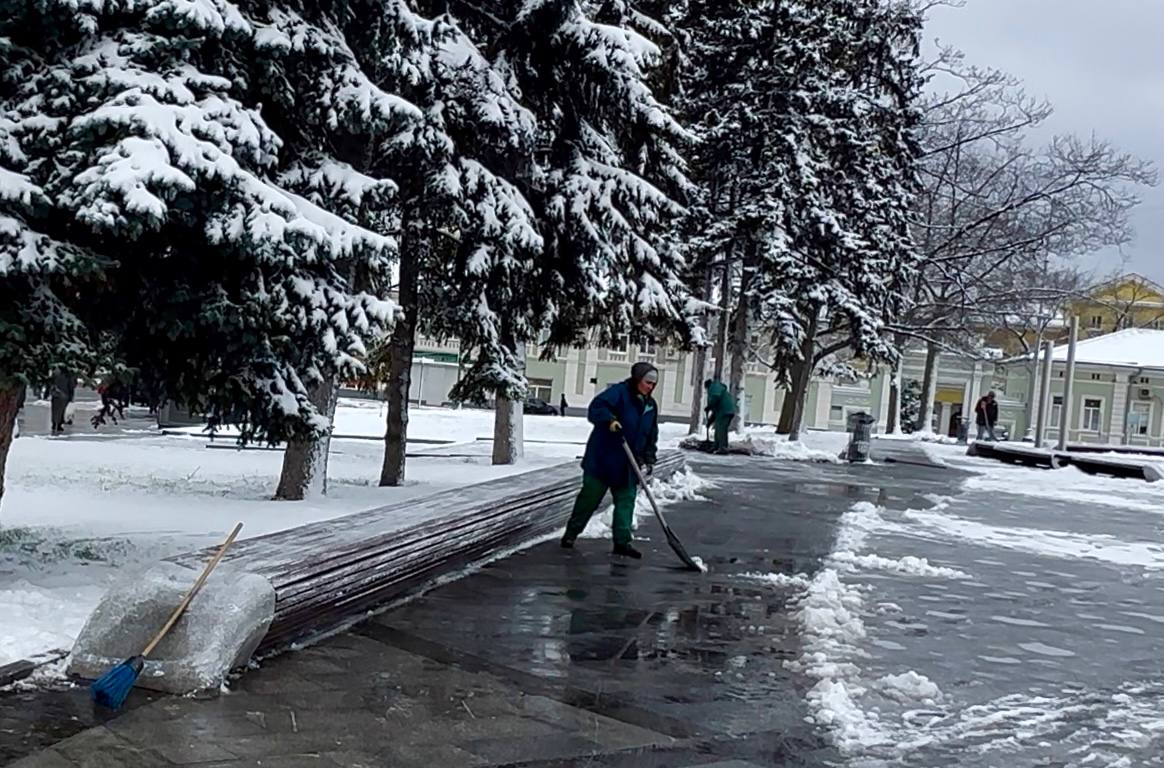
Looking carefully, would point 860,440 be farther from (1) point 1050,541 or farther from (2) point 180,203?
(2) point 180,203

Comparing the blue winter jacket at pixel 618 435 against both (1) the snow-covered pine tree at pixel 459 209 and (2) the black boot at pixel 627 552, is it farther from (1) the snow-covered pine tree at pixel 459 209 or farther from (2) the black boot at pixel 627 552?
(1) the snow-covered pine tree at pixel 459 209

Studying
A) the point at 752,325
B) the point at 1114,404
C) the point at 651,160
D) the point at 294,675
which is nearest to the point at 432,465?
the point at 651,160

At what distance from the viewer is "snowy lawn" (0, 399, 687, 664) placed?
691cm

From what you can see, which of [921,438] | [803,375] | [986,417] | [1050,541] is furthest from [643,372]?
[921,438]

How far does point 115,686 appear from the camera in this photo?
5.23 m

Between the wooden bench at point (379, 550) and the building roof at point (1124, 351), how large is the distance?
41.0m

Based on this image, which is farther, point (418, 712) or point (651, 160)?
point (651, 160)

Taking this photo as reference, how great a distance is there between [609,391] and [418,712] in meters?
5.40

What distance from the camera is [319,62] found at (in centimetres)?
909

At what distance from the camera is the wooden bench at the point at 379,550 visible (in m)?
6.70

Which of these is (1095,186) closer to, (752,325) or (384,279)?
(752,325)

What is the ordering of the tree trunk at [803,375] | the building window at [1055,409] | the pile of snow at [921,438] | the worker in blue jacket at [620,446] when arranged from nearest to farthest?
the worker in blue jacket at [620,446] < the tree trunk at [803,375] < the pile of snow at [921,438] < the building window at [1055,409]

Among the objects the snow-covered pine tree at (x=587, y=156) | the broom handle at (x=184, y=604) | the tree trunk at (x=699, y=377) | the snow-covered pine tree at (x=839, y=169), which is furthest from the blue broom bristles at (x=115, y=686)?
the tree trunk at (x=699, y=377)

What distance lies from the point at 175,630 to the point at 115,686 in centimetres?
62
